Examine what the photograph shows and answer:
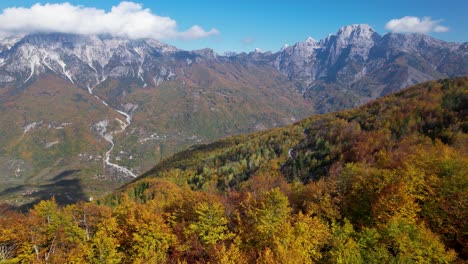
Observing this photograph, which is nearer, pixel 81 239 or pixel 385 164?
pixel 81 239

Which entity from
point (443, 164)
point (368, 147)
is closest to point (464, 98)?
point (368, 147)

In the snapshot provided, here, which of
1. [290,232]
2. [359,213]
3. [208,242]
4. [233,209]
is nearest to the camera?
[290,232]

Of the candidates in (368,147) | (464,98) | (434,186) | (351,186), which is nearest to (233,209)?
(351,186)

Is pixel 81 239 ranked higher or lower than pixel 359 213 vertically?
lower

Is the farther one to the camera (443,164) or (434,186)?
(443,164)

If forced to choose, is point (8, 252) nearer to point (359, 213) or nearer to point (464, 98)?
point (359, 213)

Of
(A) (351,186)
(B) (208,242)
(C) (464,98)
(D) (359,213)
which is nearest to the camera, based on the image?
(B) (208,242)

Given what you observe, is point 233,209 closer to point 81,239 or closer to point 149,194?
point 81,239

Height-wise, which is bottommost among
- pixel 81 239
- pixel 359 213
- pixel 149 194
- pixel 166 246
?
pixel 149 194

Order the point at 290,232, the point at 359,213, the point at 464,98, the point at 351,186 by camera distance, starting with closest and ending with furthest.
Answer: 1. the point at 290,232
2. the point at 359,213
3. the point at 351,186
4. the point at 464,98
